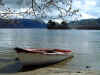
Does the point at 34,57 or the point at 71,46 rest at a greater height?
the point at 34,57

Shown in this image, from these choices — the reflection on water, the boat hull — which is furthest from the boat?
the reflection on water

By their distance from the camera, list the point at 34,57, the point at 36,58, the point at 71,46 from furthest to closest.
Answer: the point at 71,46, the point at 36,58, the point at 34,57

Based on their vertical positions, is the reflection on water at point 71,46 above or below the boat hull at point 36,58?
below

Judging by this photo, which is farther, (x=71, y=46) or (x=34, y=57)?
(x=71, y=46)

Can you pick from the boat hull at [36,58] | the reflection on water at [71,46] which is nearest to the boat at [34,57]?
the boat hull at [36,58]

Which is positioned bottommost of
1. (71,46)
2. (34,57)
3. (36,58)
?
(71,46)

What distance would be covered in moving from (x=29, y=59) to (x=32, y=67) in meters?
0.70

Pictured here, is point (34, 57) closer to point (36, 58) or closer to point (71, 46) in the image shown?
point (36, 58)

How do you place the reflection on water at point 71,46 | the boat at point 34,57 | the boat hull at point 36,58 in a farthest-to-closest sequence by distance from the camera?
the reflection on water at point 71,46 < the boat hull at point 36,58 < the boat at point 34,57

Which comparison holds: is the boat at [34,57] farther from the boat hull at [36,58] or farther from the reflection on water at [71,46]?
the reflection on water at [71,46]

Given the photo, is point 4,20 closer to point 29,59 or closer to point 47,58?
point 29,59

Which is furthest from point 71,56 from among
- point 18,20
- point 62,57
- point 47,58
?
point 18,20

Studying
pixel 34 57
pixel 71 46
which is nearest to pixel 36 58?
pixel 34 57

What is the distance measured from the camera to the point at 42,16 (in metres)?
5.92
